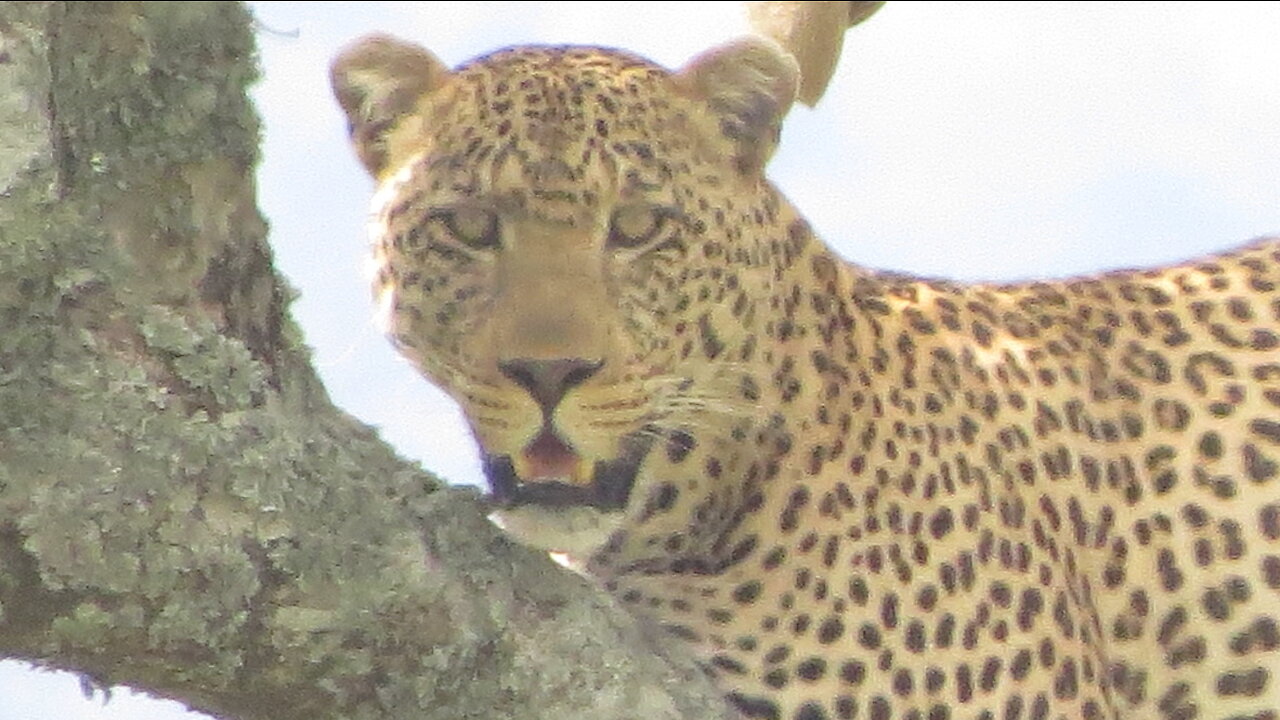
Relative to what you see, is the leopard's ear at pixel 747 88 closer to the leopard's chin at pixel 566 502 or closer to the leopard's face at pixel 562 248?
the leopard's face at pixel 562 248

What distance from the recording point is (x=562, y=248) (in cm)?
529

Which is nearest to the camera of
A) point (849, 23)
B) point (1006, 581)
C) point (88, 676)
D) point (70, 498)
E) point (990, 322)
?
point (70, 498)

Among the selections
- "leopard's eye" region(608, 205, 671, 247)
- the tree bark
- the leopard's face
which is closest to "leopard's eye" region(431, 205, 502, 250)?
the leopard's face

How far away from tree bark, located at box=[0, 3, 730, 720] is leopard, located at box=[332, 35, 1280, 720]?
658 millimetres

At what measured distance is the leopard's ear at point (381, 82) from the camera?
5.71m

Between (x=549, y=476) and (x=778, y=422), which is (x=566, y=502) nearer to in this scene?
(x=549, y=476)

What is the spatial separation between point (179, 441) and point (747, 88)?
230cm

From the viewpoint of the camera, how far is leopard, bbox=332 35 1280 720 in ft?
17.4

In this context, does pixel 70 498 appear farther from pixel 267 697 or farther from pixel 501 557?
pixel 501 557

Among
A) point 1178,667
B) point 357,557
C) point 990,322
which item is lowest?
point 1178,667

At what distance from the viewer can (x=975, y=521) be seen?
19.4ft

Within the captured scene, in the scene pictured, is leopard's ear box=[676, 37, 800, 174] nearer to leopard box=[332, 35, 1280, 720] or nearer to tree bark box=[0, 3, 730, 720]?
leopard box=[332, 35, 1280, 720]

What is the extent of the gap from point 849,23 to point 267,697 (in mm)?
4718

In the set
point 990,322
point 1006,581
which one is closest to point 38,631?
point 1006,581
